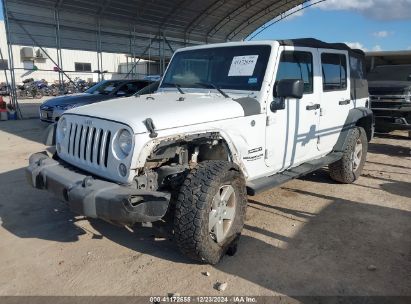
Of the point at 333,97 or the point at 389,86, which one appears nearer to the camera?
the point at 333,97

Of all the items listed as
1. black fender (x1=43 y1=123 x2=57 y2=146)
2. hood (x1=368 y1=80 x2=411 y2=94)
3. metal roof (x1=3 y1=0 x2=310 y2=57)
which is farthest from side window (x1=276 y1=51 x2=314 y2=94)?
metal roof (x1=3 y1=0 x2=310 y2=57)

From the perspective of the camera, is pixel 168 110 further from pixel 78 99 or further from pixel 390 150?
pixel 78 99

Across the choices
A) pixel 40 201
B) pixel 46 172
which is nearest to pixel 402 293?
pixel 46 172

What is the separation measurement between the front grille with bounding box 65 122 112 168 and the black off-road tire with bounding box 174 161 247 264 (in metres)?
0.77

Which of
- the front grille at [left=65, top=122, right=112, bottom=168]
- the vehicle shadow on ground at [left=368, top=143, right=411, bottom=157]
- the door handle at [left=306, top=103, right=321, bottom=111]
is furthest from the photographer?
the vehicle shadow on ground at [left=368, top=143, right=411, bottom=157]

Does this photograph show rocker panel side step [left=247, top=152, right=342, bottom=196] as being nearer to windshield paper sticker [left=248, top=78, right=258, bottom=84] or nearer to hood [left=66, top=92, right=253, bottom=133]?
hood [left=66, top=92, right=253, bottom=133]

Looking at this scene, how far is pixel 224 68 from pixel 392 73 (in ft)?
26.9

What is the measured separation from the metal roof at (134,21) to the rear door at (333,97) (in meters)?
11.8

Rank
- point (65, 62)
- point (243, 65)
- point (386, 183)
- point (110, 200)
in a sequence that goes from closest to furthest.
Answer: point (110, 200) → point (243, 65) → point (386, 183) → point (65, 62)

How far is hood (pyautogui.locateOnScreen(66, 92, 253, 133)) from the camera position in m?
3.29

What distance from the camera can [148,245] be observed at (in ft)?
13.3

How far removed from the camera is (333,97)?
214 inches

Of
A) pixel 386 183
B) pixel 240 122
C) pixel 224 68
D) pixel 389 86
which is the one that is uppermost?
pixel 224 68

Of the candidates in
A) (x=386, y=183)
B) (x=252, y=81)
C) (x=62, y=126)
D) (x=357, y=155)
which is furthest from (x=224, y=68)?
(x=386, y=183)
